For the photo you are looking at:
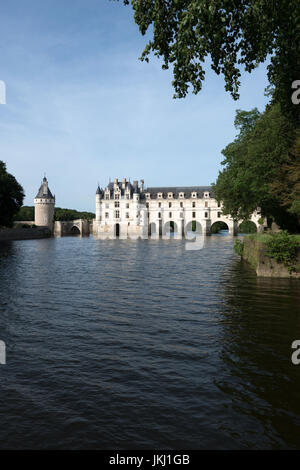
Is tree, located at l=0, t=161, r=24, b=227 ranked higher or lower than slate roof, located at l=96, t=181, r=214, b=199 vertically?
lower

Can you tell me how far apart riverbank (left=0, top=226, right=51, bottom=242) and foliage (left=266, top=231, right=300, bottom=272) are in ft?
218

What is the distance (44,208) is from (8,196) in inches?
1739

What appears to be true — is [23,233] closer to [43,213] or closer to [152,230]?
[43,213]

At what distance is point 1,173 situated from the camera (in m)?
66.8

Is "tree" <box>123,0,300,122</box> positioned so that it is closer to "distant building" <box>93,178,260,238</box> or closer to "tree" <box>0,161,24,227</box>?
"tree" <box>0,161,24,227</box>

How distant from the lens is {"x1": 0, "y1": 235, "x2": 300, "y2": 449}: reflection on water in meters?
5.34

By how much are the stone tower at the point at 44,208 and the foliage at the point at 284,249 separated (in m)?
97.0

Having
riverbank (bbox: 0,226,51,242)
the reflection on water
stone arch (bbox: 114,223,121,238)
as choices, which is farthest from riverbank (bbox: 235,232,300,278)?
stone arch (bbox: 114,223,121,238)

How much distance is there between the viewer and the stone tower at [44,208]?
109 metres

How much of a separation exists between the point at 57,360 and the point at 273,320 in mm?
6997

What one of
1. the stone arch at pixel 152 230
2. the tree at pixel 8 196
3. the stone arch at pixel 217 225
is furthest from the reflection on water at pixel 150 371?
the stone arch at pixel 152 230

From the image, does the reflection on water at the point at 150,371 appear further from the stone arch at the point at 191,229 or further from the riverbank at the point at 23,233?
the stone arch at the point at 191,229

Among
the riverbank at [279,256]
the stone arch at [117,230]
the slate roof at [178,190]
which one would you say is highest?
the slate roof at [178,190]

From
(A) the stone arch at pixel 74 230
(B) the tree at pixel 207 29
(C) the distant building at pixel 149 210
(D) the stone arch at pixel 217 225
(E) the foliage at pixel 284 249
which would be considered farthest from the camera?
(A) the stone arch at pixel 74 230
